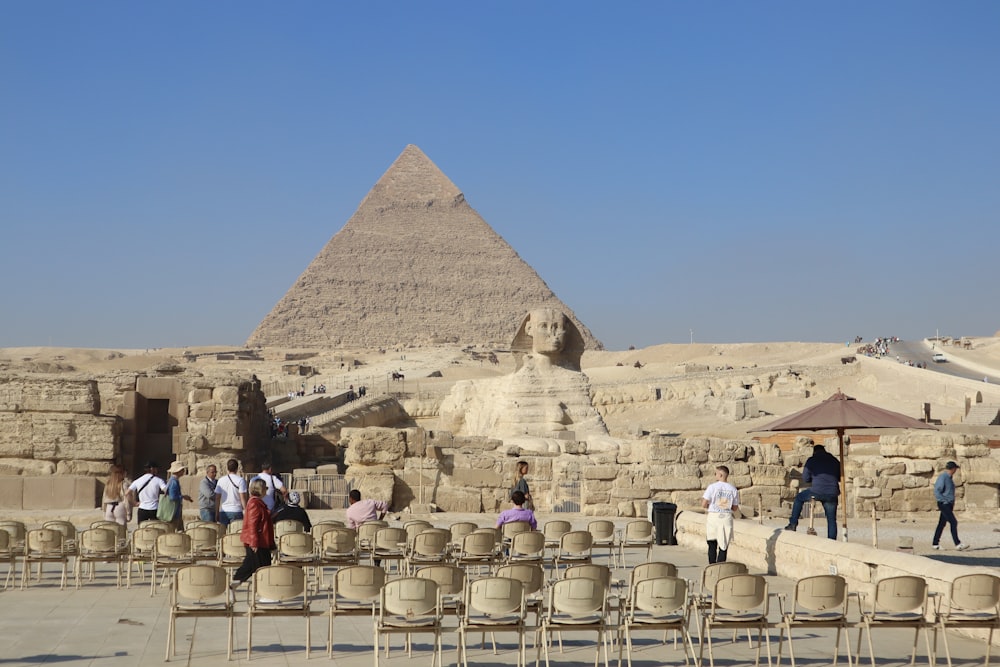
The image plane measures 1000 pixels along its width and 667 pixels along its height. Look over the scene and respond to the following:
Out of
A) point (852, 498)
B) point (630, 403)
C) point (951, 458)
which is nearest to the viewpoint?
point (951, 458)

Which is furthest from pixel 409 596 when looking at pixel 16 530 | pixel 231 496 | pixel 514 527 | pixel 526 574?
pixel 231 496

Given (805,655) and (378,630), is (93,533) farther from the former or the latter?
(805,655)

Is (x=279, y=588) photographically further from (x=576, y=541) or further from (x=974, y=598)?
(x=974, y=598)

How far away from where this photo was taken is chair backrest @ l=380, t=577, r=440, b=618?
5.21 meters

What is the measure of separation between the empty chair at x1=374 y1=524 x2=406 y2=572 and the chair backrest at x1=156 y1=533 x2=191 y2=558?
1.18m

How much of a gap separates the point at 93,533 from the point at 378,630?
10.9 feet

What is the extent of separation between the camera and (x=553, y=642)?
245 inches

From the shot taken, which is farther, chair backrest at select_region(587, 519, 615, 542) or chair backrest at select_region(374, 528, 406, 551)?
chair backrest at select_region(587, 519, 615, 542)

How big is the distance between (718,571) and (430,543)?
211cm

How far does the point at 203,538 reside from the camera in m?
8.06

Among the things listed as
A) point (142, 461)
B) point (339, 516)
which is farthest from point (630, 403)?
point (339, 516)

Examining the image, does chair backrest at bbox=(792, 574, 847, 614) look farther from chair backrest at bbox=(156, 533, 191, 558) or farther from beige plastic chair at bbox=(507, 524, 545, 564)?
chair backrest at bbox=(156, 533, 191, 558)

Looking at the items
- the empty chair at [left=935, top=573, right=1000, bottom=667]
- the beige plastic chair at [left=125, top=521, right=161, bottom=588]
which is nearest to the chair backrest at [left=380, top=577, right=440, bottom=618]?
the empty chair at [left=935, top=573, right=1000, bottom=667]

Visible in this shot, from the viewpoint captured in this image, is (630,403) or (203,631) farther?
(630,403)
